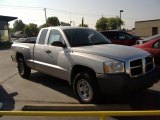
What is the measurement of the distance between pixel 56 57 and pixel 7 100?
170 centimetres

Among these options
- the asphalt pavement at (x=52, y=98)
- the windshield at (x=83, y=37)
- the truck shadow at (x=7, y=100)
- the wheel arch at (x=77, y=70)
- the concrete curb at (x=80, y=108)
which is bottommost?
the truck shadow at (x=7, y=100)

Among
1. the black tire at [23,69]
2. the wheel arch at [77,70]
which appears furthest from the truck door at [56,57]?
the black tire at [23,69]

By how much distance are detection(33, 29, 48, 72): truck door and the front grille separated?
10.2ft

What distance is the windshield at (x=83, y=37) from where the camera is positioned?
7173 millimetres

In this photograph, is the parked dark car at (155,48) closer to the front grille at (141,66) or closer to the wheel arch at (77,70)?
the front grille at (141,66)

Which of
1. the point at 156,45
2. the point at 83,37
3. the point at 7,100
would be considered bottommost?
the point at 7,100

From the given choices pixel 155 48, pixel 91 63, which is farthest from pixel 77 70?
pixel 155 48

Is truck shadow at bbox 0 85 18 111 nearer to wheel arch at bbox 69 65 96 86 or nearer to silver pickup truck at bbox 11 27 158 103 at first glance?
silver pickup truck at bbox 11 27 158 103

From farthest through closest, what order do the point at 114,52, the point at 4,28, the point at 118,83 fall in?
the point at 4,28, the point at 114,52, the point at 118,83

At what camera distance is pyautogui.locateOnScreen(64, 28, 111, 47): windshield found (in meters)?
7.17

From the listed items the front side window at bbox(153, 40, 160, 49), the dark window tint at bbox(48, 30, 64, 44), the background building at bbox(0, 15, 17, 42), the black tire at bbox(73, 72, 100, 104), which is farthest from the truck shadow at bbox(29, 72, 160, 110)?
the background building at bbox(0, 15, 17, 42)

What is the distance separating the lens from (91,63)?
6.02 meters

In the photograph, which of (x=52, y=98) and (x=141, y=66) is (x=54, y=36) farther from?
(x=141, y=66)

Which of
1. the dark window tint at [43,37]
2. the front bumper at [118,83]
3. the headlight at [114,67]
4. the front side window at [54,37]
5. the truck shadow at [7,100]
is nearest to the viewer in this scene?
the front bumper at [118,83]
